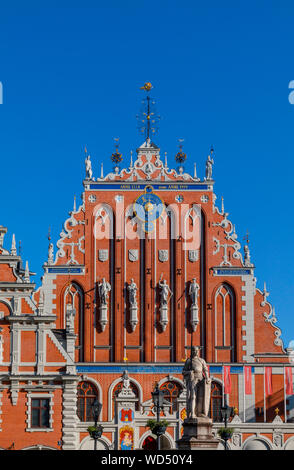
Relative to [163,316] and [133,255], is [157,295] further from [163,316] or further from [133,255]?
[133,255]

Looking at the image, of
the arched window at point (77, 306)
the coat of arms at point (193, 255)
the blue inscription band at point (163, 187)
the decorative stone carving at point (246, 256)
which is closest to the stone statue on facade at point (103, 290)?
the arched window at point (77, 306)

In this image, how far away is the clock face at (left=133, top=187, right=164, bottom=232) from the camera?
5981cm

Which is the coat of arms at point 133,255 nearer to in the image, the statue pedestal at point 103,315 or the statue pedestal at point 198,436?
the statue pedestal at point 103,315

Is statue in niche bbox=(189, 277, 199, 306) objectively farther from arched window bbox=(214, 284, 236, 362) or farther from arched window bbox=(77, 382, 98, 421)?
arched window bbox=(77, 382, 98, 421)

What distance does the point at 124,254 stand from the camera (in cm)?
5928

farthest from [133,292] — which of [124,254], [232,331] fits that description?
[232,331]

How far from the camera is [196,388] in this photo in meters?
32.0

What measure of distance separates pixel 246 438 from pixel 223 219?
13913 mm

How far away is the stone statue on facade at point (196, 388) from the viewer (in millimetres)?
31781

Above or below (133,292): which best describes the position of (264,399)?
below

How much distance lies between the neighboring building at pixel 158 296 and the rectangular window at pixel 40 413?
6484 mm

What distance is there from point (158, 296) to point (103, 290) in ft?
10.9
